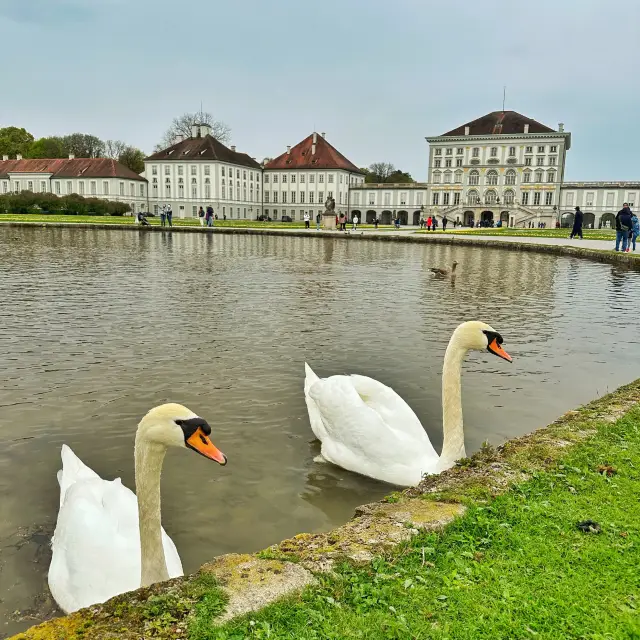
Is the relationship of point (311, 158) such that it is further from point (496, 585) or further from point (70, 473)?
point (496, 585)

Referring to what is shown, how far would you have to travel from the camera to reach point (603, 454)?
4.80 meters

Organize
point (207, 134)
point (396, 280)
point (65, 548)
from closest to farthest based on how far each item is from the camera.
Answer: point (65, 548) < point (396, 280) < point (207, 134)

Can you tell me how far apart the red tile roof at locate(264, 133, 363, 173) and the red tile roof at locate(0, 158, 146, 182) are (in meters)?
24.8

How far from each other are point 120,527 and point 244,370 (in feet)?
15.7

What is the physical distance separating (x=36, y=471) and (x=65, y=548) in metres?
2.06

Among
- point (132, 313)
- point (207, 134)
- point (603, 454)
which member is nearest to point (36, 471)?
point (603, 454)

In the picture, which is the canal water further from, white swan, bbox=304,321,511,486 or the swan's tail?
the swan's tail

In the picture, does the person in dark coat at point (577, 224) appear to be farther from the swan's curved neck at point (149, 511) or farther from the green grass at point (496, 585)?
the swan's curved neck at point (149, 511)

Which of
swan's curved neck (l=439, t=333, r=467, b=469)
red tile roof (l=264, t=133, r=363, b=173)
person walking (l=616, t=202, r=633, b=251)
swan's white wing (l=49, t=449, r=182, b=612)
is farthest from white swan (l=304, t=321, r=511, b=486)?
red tile roof (l=264, t=133, r=363, b=173)

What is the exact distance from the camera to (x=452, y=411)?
544 cm

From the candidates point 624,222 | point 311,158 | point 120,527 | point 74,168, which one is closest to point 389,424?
point 120,527

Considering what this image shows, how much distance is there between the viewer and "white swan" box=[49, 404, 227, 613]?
330 cm

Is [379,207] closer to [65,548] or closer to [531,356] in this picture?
[531,356]

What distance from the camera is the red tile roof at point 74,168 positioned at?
320ft
